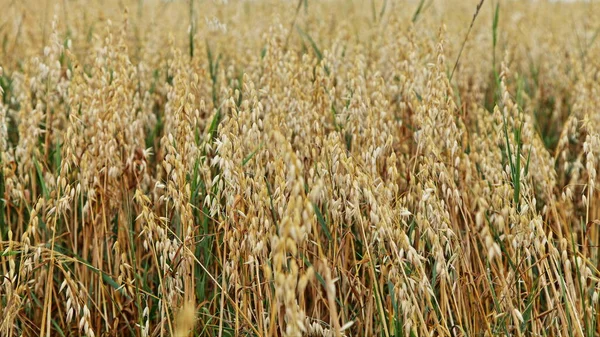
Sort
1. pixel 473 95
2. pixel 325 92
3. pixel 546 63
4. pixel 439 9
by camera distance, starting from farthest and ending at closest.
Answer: pixel 439 9 → pixel 546 63 → pixel 473 95 → pixel 325 92

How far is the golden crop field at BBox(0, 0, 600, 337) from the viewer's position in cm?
167

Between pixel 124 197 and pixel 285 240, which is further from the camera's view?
pixel 124 197

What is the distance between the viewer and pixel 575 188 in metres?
2.89

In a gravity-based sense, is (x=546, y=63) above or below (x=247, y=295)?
above

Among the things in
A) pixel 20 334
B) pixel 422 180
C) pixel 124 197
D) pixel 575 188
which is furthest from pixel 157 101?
pixel 575 188

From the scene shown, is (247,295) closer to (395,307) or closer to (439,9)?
(395,307)

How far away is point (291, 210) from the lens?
135 cm

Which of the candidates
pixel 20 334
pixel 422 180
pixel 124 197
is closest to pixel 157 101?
pixel 124 197

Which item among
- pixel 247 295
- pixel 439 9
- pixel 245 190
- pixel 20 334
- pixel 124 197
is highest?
pixel 439 9

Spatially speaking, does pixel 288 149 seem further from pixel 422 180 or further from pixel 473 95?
pixel 473 95

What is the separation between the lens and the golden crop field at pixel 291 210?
1.67 m

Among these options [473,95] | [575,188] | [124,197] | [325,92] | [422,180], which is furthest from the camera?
[473,95]

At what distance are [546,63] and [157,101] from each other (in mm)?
2571

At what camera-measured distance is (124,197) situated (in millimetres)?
2217
